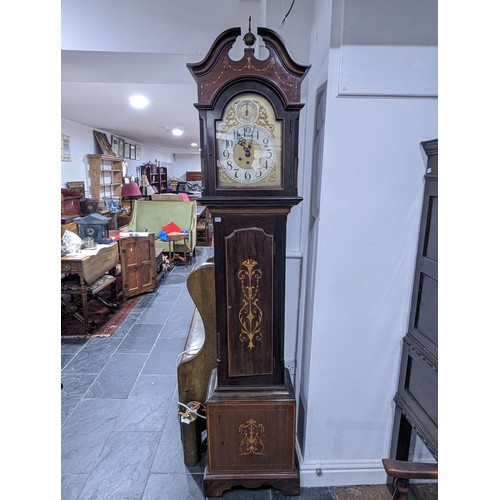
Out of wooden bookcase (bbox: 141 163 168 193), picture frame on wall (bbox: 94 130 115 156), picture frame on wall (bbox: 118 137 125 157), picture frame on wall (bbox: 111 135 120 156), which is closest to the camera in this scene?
picture frame on wall (bbox: 94 130 115 156)

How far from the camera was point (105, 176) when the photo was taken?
23.3 ft

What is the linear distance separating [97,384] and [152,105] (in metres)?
3.55

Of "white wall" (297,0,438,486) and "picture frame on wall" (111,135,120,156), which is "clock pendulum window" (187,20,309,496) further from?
"picture frame on wall" (111,135,120,156)

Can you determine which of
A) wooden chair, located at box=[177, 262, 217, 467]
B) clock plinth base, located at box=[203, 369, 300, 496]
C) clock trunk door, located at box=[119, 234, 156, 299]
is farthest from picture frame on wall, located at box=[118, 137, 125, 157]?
clock plinth base, located at box=[203, 369, 300, 496]

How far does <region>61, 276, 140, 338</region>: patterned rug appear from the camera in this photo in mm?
3434

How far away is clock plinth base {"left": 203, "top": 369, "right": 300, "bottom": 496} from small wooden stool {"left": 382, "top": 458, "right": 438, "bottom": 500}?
60cm

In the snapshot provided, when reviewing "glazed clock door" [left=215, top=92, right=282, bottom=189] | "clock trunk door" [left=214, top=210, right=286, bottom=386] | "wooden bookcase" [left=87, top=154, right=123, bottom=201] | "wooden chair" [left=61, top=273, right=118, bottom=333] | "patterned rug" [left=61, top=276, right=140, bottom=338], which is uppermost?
"wooden bookcase" [left=87, top=154, right=123, bottom=201]

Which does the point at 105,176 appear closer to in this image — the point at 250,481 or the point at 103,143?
the point at 103,143

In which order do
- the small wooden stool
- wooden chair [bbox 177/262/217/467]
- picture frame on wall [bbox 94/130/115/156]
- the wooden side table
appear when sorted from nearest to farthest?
1. the small wooden stool
2. wooden chair [bbox 177/262/217/467]
3. the wooden side table
4. picture frame on wall [bbox 94/130/115/156]

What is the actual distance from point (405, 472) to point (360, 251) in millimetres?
846

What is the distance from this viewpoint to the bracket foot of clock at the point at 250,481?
1.69 metres

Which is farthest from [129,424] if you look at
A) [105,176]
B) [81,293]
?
[105,176]

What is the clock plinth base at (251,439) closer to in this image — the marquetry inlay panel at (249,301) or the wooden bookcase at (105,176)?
the marquetry inlay panel at (249,301)
